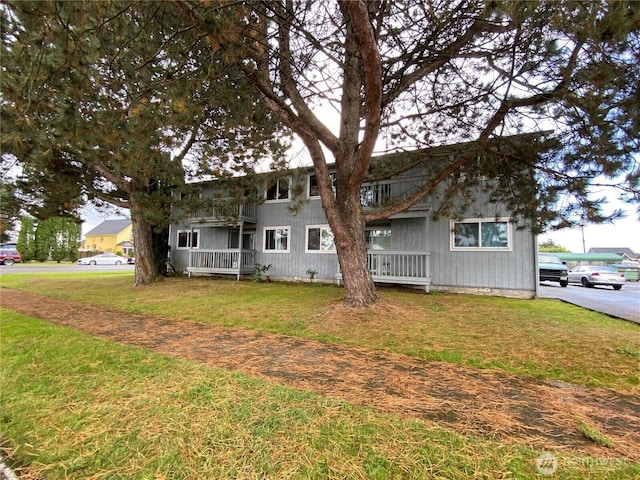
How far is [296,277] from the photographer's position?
46.9 feet

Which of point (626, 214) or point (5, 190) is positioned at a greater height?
point (5, 190)

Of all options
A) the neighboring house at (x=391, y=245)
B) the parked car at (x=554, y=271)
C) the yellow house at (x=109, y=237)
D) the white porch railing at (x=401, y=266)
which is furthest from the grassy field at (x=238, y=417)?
the yellow house at (x=109, y=237)

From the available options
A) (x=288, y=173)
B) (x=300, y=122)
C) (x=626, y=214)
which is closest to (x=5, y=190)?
(x=288, y=173)

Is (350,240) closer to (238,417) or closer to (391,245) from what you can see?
(238,417)

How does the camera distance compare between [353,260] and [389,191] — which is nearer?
[353,260]

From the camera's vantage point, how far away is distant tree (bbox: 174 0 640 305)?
12.4 ft

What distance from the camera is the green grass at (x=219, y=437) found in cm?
188

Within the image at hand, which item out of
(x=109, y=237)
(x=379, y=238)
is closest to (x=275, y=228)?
(x=379, y=238)

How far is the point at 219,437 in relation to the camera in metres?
2.17

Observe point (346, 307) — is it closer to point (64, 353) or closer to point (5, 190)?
point (64, 353)

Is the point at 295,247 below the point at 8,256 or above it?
above

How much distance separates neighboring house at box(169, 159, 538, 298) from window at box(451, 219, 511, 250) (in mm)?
30

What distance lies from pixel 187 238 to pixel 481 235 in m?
15.1

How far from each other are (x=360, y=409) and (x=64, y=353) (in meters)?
3.86
